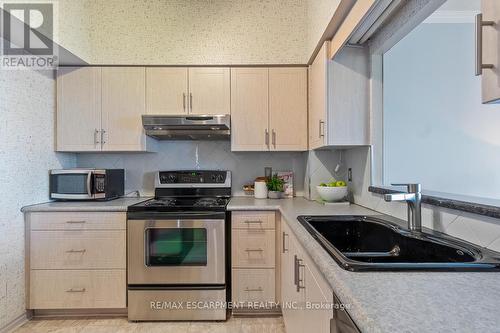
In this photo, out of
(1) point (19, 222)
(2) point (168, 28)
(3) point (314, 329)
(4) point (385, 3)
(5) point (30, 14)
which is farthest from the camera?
(2) point (168, 28)

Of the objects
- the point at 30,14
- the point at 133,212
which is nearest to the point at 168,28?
the point at 30,14

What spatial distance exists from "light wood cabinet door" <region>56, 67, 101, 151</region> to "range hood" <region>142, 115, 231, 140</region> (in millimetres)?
509

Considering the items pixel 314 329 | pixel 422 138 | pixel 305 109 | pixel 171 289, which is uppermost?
pixel 305 109

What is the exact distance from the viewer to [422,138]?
1917mm

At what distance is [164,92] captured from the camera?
2506 millimetres

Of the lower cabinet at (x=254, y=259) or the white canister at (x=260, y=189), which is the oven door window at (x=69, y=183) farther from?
the white canister at (x=260, y=189)

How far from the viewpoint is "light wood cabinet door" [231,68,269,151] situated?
252 cm

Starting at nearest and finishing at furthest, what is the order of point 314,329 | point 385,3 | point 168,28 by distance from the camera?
1. point 314,329
2. point 385,3
3. point 168,28

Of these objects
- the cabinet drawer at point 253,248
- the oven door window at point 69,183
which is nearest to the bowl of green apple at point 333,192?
the cabinet drawer at point 253,248

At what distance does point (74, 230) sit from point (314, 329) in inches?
75.0

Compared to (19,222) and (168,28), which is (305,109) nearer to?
(168,28)

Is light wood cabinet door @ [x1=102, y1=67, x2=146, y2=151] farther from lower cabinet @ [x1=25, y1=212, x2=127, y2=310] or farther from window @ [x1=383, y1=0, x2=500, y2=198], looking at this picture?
window @ [x1=383, y1=0, x2=500, y2=198]

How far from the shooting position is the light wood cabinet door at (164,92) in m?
2.50

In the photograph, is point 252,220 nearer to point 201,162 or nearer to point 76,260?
point 201,162
